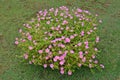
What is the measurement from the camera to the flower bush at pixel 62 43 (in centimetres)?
305

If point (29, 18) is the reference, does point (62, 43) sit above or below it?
above

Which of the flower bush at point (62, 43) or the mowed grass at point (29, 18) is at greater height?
the flower bush at point (62, 43)

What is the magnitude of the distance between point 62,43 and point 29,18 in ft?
4.76

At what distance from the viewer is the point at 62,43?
3191 millimetres

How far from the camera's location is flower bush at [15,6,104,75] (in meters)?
3.05

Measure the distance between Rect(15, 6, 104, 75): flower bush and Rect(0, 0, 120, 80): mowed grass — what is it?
0.48ft

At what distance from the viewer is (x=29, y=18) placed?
14.5 ft

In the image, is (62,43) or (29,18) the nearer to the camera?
(62,43)

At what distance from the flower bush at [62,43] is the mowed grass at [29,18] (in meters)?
0.15

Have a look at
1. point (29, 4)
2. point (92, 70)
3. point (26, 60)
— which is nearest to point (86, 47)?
point (92, 70)

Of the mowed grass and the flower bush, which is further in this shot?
the mowed grass

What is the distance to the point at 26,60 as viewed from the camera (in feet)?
11.4

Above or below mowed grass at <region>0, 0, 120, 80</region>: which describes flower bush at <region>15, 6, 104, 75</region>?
above

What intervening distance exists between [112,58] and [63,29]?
88cm
